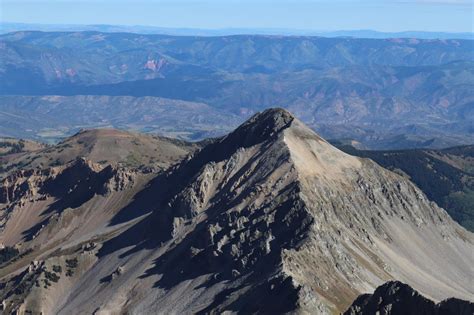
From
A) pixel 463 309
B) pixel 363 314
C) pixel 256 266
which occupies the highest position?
pixel 463 309

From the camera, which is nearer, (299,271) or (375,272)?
(299,271)

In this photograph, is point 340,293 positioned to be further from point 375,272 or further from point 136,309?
point 136,309

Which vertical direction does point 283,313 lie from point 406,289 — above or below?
below

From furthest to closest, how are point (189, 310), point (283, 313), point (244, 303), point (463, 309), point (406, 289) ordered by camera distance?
1. point (189, 310)
2. point (244, 303)
3. point (283, 313)
4. point (406, 289)
5. point (463, 309)

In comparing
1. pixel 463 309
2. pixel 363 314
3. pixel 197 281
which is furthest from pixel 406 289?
pixel 197 281

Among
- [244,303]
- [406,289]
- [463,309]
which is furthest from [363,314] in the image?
[244,303]

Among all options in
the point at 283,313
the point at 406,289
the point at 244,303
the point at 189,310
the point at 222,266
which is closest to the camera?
the point at 406,289

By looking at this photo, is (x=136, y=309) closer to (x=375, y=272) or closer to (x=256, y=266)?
(x=256, y=266)
